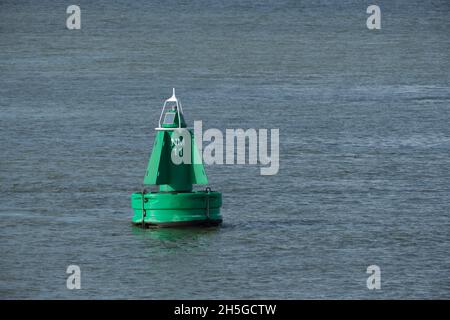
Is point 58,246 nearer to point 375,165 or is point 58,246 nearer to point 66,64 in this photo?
point 375,165

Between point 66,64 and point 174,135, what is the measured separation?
6585 centimetres

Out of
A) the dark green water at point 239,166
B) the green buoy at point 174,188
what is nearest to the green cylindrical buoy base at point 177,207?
the green buoy at point 174,188

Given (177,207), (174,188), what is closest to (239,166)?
(174,188)

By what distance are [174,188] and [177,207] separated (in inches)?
30.2

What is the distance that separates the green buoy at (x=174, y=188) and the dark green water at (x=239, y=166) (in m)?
0.70

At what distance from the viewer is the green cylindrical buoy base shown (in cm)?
5197

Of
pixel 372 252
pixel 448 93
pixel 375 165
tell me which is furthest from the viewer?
pixel 448 93

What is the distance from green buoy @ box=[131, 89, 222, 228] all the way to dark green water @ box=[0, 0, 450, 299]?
70cm

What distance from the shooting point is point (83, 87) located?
341 feet

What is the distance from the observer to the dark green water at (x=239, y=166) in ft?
163

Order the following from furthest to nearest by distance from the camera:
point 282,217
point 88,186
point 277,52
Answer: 1. point 277,52
2. point 88,186
3. point 282,217

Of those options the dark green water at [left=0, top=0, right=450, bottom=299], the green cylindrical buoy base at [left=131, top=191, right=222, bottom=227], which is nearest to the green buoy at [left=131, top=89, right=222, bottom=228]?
the green cylindrical buoy base at [left=131, top=191, right=222, bottom=227]

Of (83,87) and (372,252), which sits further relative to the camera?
(83,87)
